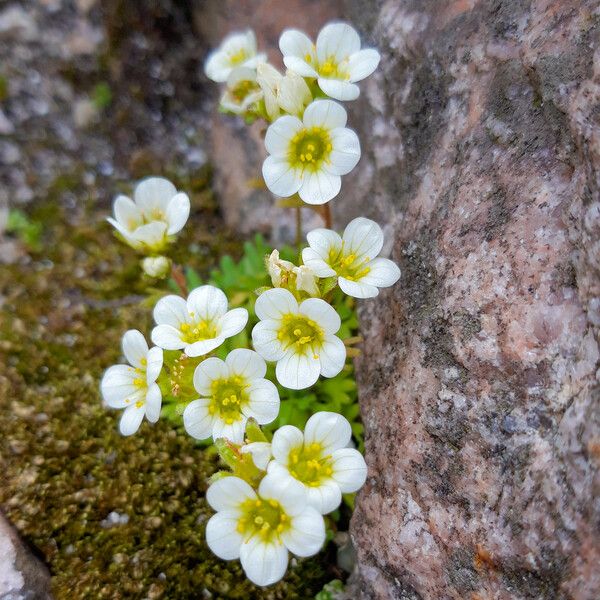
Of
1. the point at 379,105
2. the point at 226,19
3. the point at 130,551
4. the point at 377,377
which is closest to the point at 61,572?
the point at 130,551

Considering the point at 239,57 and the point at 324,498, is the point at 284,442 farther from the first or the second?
the point at 239,57

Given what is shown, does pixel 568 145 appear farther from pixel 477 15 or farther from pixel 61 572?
pixel 61 572

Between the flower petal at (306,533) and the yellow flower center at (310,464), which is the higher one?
the yellow flower center at (310,464)

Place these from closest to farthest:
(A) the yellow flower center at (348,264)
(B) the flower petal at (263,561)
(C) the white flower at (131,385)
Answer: (B) the flower petal at (263,561) < (C) the white flower at (131,385) < (A) the yellow flower center at (348,264)

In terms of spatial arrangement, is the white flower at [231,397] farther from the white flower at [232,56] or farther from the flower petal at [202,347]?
the white flower at [232,56]

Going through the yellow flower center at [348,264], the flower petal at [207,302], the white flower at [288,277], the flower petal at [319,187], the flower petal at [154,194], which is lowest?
the flower petal at [207,302]

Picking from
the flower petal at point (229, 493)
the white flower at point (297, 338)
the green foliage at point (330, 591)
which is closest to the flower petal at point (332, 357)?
the white flower at point (297, 338)

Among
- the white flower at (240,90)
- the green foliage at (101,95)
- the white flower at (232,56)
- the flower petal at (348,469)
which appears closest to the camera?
the flower petal at (348,469)

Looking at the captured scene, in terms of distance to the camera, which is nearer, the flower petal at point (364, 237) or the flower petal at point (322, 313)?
the flower petal at point (322, 313)
